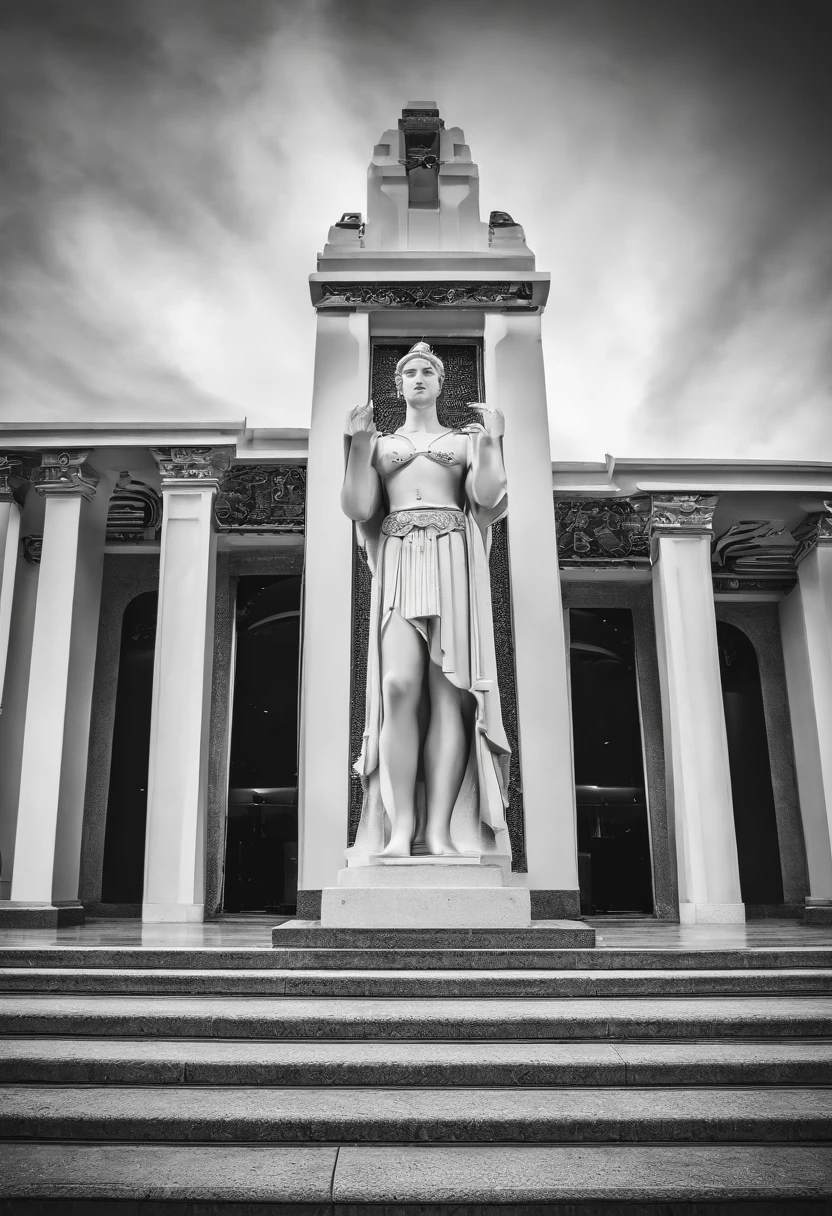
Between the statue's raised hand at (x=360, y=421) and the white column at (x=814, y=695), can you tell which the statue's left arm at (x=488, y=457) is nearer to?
the statue's raised hand at (x=360, y=421)

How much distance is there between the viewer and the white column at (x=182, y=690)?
11234mm

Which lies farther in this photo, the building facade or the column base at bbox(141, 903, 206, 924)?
the column base at bbox(141, 903, 206, 924)

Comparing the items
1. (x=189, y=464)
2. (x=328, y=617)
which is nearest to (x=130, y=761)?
(x=189, y=464)

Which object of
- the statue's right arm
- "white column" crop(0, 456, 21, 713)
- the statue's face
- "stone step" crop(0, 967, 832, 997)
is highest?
"white column" crop(0, 456, 21, 713)

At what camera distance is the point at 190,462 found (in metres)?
12.8

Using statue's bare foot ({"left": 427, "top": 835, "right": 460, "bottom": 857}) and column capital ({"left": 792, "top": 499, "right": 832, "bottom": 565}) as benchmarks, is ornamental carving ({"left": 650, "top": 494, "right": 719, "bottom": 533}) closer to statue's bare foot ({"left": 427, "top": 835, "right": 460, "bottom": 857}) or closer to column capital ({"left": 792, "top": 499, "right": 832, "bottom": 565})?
column capital ({"left": 792, "top": 499, "right": 832, "bottom": 565})

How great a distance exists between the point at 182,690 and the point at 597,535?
7689 mm

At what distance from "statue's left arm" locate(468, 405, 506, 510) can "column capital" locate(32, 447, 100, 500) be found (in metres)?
8.01

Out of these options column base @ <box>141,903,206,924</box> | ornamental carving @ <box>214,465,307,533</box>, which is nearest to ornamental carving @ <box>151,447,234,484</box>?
ornamental carving @ <box>214,465,307,533</box>

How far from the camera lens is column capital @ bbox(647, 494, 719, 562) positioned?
1354 centimetres

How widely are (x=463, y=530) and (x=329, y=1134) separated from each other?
174 inches

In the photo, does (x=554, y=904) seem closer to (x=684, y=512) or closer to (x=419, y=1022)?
(x=419, y=1022)

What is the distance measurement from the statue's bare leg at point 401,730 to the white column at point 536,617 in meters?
2.84

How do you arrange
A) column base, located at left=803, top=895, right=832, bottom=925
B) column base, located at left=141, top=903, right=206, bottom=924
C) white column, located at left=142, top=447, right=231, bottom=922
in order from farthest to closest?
column base, located at left=803, top=895, right=832, bottom=925
white column, located at left=142, top=447, right=231, bottom=922
column base, located at left=141, top=903, right=206, bottom=924
